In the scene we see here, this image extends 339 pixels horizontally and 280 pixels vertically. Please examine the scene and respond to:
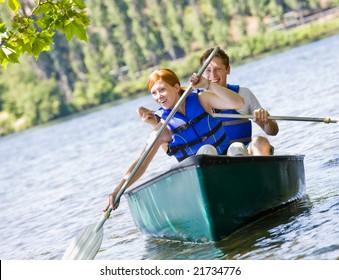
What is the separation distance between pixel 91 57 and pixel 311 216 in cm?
5290

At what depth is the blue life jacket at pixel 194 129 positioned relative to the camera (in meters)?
6.93

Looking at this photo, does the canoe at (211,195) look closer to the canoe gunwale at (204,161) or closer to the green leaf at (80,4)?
the canoe gunwale at (204,161)

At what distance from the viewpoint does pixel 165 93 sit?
680 cm

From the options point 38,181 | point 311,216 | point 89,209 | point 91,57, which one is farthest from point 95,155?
point 91,57

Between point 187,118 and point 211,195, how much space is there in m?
0.71

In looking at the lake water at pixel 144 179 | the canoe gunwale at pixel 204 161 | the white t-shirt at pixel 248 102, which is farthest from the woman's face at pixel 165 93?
the lake water at pixel 144 179

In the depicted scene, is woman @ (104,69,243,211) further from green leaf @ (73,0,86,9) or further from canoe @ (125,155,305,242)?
green leaf @ (73,0,86,9)

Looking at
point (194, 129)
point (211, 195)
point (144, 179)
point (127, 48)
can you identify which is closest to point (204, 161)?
point (211, 195)

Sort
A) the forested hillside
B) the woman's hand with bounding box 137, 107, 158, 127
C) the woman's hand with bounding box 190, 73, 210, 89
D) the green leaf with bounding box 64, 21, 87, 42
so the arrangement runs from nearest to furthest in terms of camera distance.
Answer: the green leaf with bounding box 64, 21, 87, 42 < the woman's hand with bounding box 190, 73, 210, 89 < the woman's hand with bounding box 137, 107, 158, 127 < the forested hillside

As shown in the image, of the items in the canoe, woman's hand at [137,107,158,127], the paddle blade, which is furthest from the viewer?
the paddle blade

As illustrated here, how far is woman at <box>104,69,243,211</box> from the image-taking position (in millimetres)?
6730

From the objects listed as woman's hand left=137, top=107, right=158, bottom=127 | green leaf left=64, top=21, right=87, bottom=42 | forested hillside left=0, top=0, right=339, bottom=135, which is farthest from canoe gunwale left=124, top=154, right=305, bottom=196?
forested hillside left=0, top=0, right=339, bottom=135

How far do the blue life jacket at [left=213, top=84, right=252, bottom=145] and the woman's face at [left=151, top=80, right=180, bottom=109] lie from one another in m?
0.66

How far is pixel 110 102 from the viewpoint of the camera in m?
60.6
